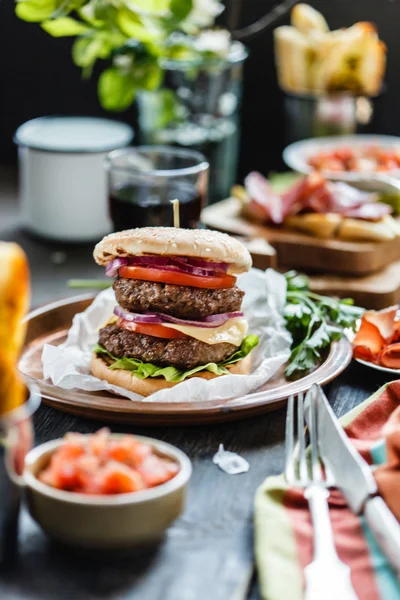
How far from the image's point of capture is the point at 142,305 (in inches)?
65.7

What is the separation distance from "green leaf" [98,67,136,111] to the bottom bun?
49.4 inches

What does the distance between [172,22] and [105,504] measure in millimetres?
1673

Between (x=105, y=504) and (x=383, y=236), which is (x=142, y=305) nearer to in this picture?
(x=105, y=504)

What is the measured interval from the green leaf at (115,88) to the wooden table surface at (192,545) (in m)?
1.37

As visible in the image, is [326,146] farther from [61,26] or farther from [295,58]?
[61,26]

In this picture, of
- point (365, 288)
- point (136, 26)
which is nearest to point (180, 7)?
point (136, 26)

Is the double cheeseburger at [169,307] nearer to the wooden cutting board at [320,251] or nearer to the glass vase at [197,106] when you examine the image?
the wooden cutting board at [320,251]

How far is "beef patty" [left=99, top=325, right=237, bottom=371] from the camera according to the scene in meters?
1.66

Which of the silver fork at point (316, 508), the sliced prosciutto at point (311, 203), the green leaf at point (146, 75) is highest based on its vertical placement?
the green leaf at point (146, 75)

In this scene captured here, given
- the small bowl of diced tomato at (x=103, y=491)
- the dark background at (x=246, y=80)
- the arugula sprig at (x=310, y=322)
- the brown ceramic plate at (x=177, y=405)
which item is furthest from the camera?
the dark background at (x=246, y=80)

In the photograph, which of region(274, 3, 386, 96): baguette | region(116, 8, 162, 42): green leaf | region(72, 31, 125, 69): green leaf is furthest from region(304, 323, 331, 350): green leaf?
region(274, 3, 386, 96): baguette

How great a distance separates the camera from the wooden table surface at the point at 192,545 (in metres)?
1.11

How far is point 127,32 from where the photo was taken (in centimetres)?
230

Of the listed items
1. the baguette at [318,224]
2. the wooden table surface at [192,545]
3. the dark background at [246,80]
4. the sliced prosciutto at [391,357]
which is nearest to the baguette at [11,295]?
the wooden table surface at [192,545]
